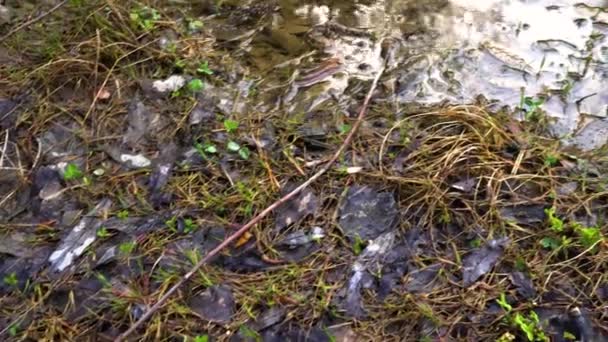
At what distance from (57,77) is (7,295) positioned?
0.95m

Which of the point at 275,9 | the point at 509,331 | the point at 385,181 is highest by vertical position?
the point at 275,9

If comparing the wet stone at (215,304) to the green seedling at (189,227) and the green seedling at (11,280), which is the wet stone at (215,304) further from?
the green seedling at (11,280)

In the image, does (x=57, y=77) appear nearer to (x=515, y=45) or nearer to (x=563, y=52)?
(x=515, y=45)

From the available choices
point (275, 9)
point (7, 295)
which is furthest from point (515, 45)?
point (7, 295)

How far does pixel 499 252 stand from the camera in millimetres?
1994

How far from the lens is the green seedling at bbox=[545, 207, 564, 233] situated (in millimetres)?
1994

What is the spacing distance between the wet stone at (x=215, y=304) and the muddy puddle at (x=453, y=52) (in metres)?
0.86

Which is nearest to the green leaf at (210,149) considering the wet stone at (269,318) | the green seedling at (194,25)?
the wet stone at (269,318)

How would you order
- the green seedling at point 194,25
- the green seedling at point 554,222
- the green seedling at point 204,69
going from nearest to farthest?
the green seedling at point 554,222
the green seedling at point 204,69
the green seedling at point 194,25

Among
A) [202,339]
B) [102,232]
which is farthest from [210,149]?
[202,339]

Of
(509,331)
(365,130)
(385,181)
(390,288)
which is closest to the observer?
(509,331)

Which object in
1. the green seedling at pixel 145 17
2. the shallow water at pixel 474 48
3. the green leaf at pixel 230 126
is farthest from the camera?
the green seedling at pixel 145 17

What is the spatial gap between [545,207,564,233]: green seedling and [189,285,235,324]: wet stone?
977mm

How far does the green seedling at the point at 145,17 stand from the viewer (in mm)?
2750
